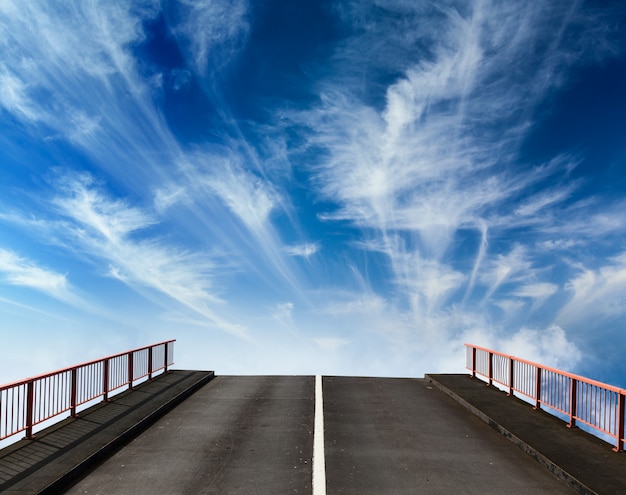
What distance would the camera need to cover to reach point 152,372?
18.2 metres

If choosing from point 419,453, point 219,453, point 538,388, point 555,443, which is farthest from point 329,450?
point 538,388

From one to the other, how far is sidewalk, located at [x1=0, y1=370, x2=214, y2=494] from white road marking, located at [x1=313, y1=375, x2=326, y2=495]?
4.38 m

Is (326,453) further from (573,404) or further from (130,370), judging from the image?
(130,370)

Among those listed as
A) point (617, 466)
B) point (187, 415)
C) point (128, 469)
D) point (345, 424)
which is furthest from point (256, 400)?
point (617, 466)

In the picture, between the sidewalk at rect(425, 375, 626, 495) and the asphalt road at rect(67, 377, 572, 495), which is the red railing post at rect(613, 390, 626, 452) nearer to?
the sidewalk at rect(425, 375, 626, 495)

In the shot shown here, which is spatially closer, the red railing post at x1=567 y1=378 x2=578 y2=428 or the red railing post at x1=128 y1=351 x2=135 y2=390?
the red railing post at x1=567 y1=378 x2=578 y2=428

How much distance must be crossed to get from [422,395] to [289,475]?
8.92m

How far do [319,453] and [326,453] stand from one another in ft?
0.49

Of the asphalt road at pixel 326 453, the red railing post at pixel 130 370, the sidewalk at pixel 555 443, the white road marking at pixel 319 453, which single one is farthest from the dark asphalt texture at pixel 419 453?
the red railing post at pixel 130 370

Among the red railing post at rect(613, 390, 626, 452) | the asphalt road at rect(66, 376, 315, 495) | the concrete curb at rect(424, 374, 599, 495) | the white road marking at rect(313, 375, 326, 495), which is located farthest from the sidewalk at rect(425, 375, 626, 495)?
the asphalt road at rect(66, 376, 315, 495)

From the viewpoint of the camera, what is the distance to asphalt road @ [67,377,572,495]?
834 cm

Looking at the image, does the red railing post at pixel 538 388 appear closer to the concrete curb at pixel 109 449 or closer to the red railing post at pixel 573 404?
the red railing post at pixel 573 404

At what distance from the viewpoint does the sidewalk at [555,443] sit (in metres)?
8.45

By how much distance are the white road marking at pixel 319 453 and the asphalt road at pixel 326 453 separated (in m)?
0.12
